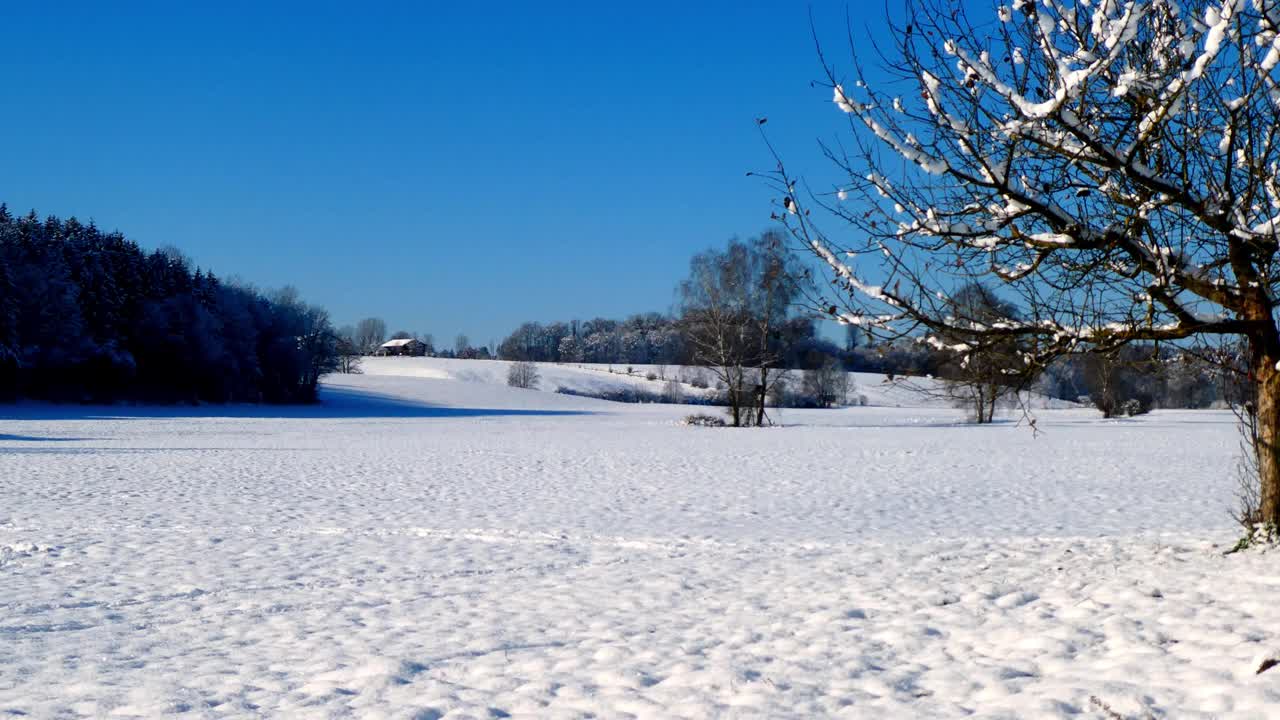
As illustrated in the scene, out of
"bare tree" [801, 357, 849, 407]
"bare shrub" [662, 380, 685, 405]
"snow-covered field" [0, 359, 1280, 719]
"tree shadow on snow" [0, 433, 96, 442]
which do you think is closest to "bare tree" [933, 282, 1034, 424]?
"snow-covered field" [0, 359, 1280, 719]

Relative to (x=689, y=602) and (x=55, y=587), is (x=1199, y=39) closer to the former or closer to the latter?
(x=689, y=602)

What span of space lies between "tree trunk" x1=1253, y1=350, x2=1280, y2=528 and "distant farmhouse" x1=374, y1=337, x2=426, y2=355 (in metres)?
153

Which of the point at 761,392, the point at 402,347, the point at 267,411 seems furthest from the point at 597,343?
the point at 761,392

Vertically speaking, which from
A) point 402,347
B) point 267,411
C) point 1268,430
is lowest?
point 267,411

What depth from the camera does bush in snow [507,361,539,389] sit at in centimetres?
9644

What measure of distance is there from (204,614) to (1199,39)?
7.66 m

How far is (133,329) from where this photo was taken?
191 ft

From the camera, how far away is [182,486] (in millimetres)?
17281

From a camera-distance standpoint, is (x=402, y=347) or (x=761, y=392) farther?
(x=402, y=347)

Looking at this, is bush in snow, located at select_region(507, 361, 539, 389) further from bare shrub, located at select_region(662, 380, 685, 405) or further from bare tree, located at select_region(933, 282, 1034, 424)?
bare tree, located at select_region(933, 282, 1034, 424)

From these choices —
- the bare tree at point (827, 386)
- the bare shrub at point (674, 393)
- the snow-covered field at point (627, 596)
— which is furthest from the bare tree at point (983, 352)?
the bare shrub at point (674, 393)

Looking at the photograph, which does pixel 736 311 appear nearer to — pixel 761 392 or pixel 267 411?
pixel 761 392

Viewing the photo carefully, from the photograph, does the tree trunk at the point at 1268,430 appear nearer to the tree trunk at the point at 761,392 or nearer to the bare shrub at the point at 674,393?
the tree trunk at the point at 761,392

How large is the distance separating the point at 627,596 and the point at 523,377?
8897 cm
